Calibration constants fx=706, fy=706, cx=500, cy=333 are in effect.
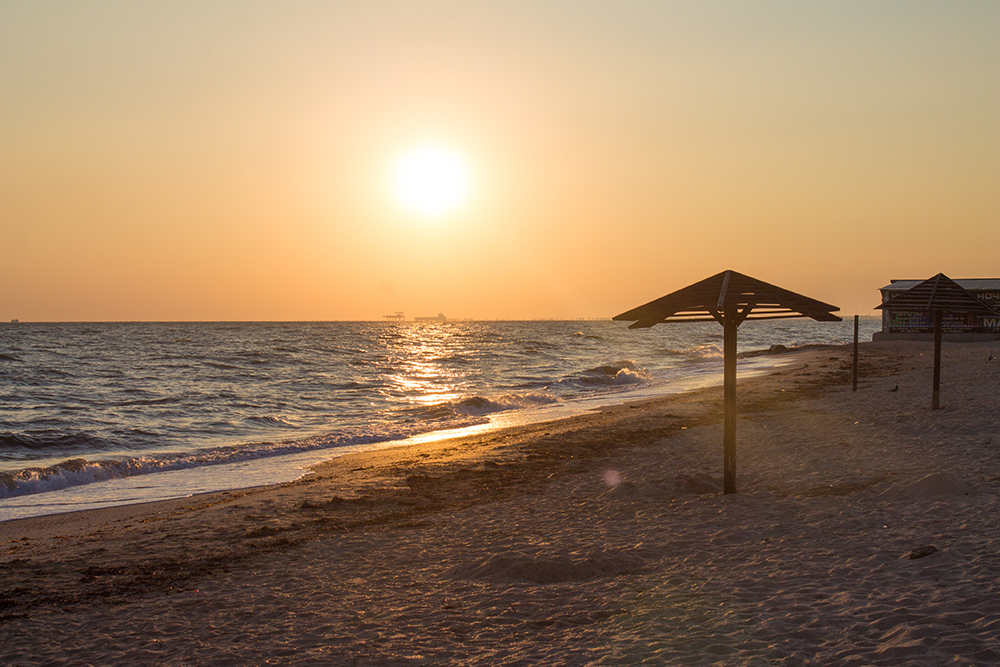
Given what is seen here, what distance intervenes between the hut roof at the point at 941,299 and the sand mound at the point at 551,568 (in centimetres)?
1163

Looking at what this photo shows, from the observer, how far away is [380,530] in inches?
384

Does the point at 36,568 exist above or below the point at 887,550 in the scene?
below

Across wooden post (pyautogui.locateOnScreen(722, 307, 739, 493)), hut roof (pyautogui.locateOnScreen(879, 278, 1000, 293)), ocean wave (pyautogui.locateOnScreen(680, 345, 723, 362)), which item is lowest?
ocean wave (pyautogui.locateOnScreen(680, 345, 723, 362))

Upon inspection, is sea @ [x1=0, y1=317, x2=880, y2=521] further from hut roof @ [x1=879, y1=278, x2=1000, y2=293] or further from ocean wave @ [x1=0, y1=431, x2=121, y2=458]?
hut roof @ [x1=879, y1=278, x2=1000, y2=293]

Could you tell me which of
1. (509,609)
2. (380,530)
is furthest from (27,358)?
(509,609)

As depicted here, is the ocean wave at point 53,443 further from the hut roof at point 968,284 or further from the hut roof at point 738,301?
the hut roof at point 968,284

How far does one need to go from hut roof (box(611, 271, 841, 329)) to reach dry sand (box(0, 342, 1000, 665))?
2.59m

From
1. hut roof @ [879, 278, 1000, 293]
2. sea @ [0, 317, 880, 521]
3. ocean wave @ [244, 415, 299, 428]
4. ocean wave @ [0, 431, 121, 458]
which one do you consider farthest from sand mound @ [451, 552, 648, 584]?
hut roof @ [879, 278, 1000, 293]

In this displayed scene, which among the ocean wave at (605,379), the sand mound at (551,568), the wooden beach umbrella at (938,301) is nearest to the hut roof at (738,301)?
the sand mound at (551,568)

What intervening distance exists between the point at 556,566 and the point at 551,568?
0.07 metres

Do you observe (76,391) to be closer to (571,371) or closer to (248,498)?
(248,498)

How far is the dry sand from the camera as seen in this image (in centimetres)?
577

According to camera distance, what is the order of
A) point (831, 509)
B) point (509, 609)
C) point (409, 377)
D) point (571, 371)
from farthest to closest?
point (571, 371)
point (409, 377)
point (831, 509)
point (509, 609)

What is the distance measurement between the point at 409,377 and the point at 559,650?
127ft
